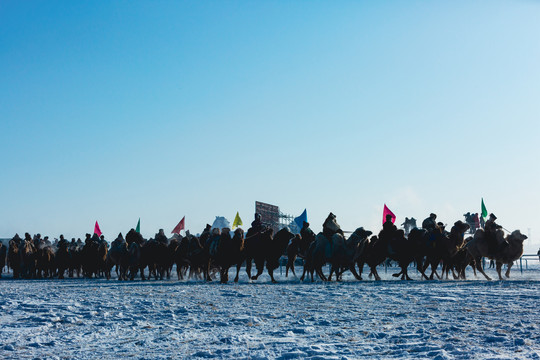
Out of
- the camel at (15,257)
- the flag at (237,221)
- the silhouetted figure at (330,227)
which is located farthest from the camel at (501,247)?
the flag at (237,221)

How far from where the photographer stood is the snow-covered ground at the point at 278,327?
17.3 feet

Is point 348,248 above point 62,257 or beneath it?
above

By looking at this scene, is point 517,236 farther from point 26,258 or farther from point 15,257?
point 15,257

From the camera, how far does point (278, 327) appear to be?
682 cm

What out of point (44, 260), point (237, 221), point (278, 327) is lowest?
point (278, 327)

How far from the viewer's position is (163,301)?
10.2 metres

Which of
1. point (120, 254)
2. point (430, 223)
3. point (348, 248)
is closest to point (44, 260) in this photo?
point (120, 254)

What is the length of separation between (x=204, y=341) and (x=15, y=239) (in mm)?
22462

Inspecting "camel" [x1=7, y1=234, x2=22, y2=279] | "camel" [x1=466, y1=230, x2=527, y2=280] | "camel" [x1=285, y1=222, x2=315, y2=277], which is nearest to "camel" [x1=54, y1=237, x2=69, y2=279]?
"camel" [x1=7, y1=234, x2=22, y2=279]

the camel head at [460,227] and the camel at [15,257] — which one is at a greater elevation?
the camel head at [460,227]

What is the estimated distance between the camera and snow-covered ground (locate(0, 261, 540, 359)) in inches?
208

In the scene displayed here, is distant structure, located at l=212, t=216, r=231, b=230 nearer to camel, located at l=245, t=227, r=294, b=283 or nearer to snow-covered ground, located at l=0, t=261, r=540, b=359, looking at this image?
camel, located at l=245, t=227, r=294, b=283

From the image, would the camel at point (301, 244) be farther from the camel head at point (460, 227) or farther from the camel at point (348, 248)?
the camel head at point (460, 227)

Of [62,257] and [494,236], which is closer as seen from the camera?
[494,236]
